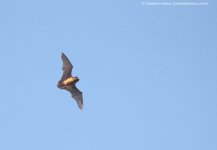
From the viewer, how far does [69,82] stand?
4156 centimetres

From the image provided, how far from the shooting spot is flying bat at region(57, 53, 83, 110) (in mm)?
41531

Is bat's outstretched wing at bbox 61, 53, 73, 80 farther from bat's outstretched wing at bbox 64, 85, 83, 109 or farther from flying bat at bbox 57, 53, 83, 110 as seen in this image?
bat's outstretched wing at bbox 64, 85, 83, 109

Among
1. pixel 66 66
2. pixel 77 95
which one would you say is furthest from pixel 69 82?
pixel 77 95

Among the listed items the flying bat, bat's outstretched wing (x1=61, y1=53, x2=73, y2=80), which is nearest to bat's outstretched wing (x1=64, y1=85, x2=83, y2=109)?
the flying bat

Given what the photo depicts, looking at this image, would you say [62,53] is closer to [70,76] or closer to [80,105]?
[70,76]

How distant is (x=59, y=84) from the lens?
41.4 m

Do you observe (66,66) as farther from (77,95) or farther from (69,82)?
(77,95)

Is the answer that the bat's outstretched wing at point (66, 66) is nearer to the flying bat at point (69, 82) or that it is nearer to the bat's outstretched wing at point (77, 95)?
the flying bat at point (69, 82)

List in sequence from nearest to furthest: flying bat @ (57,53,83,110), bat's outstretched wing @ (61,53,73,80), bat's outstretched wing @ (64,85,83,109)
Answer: flying bat @ (57,53,83,110), bat's outstretched wing @ (61,53,73,80), bat's outstretched wing @ (64,85,83,109)

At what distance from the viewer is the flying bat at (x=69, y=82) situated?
4153cm

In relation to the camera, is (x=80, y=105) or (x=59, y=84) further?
(x=80, y=105)

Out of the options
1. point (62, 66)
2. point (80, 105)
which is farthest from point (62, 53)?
point (80, 105)

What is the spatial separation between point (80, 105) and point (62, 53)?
534cm

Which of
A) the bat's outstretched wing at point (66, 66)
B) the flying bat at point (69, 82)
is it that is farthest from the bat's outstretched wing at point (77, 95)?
the bat's outstretched wing at point (66, 66)
